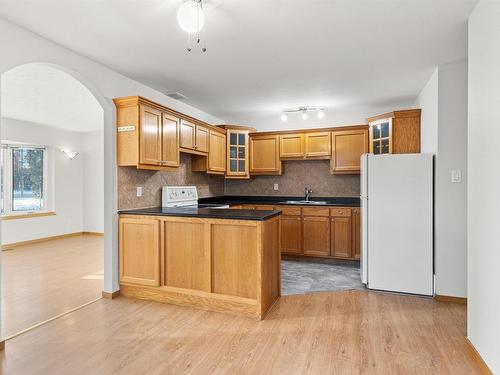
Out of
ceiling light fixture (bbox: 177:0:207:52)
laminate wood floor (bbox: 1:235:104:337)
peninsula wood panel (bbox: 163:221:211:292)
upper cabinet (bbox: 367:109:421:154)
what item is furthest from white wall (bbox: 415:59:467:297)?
laminate wood floor (bbox: 1:235:104:337)

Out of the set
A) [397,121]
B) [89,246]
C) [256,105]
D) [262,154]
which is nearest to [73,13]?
[256,105]

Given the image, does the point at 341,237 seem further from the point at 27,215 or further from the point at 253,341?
the point at 27,215

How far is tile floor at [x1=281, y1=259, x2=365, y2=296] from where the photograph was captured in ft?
11.8

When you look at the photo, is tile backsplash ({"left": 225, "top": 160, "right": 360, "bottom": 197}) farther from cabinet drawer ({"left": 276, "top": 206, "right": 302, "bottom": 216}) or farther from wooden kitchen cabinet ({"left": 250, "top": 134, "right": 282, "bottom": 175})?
cabinet drawer ({"left": 276, "top": 206, "right": 302, "bottom": 216})

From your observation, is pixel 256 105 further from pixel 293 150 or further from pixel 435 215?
pixel 435 215

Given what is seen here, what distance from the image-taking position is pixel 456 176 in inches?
124

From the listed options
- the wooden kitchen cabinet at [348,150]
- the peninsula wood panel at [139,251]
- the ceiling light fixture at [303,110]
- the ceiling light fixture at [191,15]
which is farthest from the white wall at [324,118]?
the ceiling light fixture at [191,15]

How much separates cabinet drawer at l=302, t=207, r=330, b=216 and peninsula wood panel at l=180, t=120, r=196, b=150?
2.01 metres

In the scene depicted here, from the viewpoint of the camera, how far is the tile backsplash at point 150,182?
11.2 ft

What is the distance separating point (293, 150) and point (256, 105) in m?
1.00

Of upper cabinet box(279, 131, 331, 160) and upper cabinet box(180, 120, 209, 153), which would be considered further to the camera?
upper cabinet box(279, 131, 331, 160)

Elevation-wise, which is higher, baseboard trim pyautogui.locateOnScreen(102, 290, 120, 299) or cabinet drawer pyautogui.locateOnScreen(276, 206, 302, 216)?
cabinet drawer pyautogui.locateOnScreen(276, 206, 302, 216)

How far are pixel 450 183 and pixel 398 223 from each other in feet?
2.19

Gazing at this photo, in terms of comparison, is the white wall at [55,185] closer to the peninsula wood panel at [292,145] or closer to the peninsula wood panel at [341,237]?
the peninsula wood panel at [292,145]
